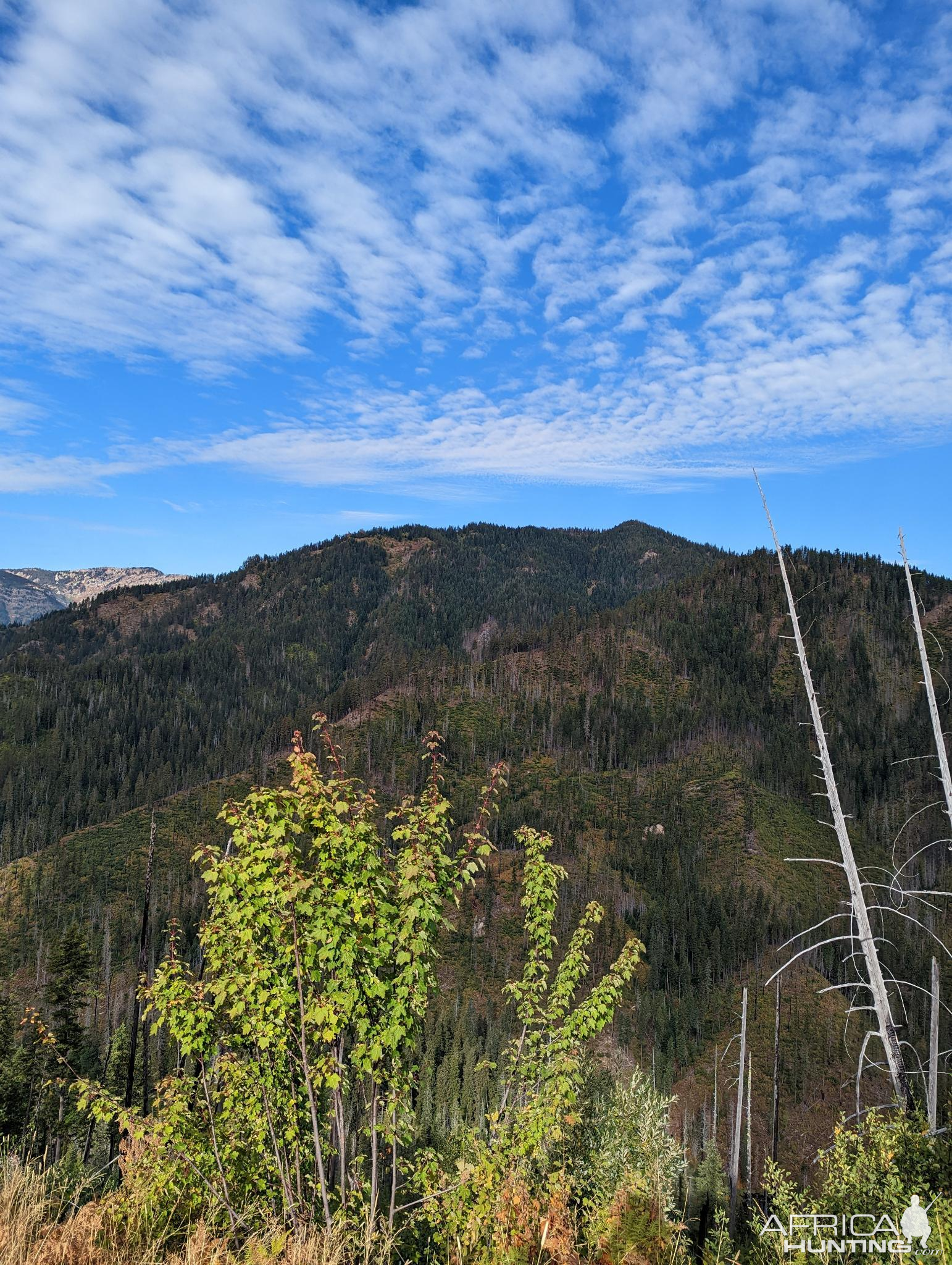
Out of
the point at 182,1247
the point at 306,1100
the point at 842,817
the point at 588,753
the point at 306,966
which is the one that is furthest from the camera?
the point at 588,753

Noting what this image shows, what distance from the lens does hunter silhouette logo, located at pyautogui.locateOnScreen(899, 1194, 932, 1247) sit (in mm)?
6215

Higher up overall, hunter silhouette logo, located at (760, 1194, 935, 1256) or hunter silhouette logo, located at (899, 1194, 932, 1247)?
hunter silhouette logo, located at (899, 1194, 932, 1247)

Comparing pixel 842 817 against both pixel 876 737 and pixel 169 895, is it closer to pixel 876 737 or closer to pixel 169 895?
pixel 169 895

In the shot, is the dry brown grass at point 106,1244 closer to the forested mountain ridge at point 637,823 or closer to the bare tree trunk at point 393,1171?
the bare tree trunk at point 393,1171

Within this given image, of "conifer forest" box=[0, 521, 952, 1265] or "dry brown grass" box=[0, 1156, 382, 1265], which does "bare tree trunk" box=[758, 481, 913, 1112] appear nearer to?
"conifer forest" box=[0, 521, 952, 1265]

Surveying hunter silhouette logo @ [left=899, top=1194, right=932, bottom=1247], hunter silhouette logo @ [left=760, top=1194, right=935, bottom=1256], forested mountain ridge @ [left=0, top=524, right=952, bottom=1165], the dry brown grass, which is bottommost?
forested mountain ridge @ [left=0, top=524, right=952, bottom=1165]

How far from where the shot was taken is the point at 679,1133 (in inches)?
2921

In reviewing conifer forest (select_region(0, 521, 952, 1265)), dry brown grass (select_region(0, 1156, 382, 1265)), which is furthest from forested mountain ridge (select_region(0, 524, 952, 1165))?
dry brown grass (select_region(0, 1156, 382, 1265))

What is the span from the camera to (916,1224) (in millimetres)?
6336

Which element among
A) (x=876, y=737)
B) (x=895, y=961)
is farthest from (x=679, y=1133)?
(x=876, y=737)

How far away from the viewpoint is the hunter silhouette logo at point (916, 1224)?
6.21 metres

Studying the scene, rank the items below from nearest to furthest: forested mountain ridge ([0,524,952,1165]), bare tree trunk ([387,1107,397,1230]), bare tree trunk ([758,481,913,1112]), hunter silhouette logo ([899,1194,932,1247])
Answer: hunter silhouette logo ([899,1194,932,1247]), bare tree trunk ([387,1107,397,1230]), bare tree trunk ([758,481,913,1112]), forested mountain ridge ([0,524,952,1165])

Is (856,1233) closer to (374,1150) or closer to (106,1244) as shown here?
(374,1150)

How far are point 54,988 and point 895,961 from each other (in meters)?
114
